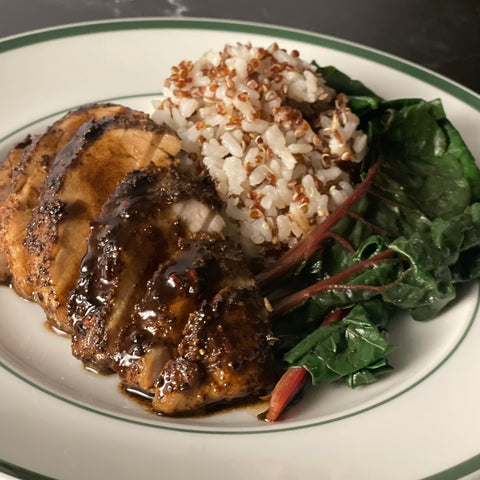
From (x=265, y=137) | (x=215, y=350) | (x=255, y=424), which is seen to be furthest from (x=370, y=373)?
(x=265, y=137)

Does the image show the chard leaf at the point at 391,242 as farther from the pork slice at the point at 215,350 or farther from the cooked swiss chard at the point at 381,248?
the pork slice at the point at 215,350

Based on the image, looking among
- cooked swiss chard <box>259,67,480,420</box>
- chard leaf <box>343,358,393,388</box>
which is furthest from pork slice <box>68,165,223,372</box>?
chard leaf <box>343,358,393,388</box>

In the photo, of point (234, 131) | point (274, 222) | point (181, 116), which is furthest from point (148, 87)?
point (274, 222)

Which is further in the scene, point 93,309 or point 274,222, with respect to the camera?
point 274,222

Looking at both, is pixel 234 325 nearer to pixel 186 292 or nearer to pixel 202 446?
pixel 186 292

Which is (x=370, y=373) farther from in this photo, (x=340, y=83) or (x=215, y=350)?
(x=340, y=83)
